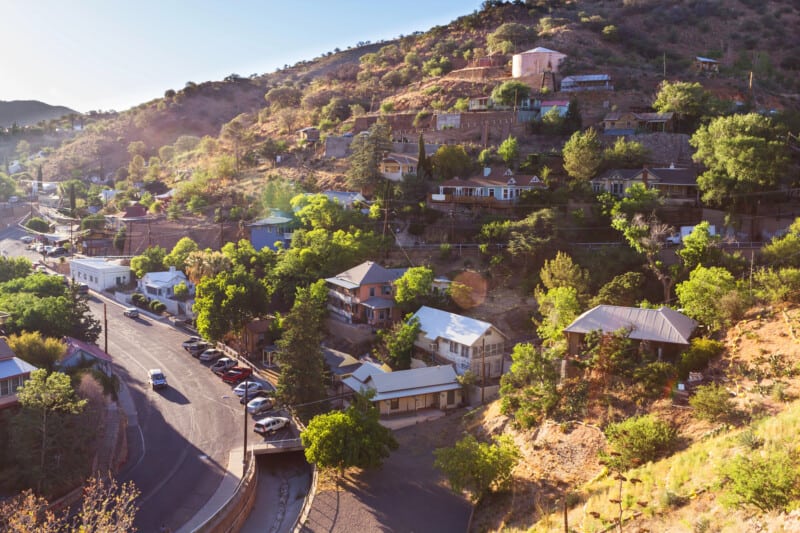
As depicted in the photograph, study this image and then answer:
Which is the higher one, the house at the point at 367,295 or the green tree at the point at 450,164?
the green tree at the point at 450,164

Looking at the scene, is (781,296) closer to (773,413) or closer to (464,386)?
(773,413)

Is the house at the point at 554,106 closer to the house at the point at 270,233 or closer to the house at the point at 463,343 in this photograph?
the house at the point at 270,233

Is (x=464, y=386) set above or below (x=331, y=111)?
below

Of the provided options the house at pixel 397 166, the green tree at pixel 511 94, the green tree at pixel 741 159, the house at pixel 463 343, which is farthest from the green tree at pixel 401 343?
the green tree at pixel 511 94

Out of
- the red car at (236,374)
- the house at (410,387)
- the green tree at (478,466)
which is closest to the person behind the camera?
the green tree at (478,466)

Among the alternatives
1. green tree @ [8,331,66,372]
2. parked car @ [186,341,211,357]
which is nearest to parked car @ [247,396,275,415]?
parked car @ [186,341,211,357]

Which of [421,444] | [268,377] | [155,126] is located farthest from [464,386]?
[155,126]
